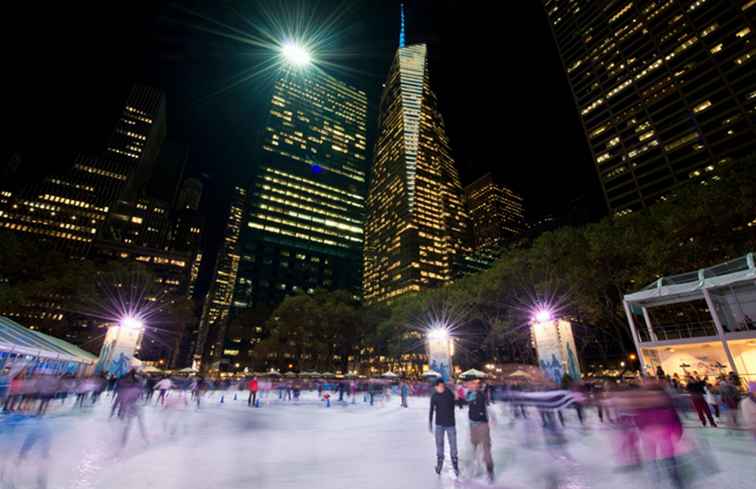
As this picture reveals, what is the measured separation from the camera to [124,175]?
124500 mm

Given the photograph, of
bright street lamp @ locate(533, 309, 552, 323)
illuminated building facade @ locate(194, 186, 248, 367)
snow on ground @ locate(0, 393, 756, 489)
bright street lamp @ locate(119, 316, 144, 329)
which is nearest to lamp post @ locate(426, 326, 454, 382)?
bright street lamp @ locate(533, 309, 552, 323)

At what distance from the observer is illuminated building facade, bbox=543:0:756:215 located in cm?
7356

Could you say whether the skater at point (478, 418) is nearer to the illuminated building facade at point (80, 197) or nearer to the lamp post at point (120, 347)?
the lamp post at point (120, 347)

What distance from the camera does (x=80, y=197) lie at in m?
→ 104

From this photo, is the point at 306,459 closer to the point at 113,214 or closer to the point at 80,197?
the point at 80,197

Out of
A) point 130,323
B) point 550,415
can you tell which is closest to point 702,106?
point 550,415

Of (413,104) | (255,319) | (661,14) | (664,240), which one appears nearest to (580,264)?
(664,240)

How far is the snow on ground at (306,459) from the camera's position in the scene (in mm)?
5012

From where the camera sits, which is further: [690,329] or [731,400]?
[690,329]

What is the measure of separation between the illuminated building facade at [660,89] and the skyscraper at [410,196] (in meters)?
68.0

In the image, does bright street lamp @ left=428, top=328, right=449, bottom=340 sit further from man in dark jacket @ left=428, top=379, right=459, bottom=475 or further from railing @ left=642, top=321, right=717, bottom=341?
man in dark jacket @ left=428, top=379, right=459, bottom=475

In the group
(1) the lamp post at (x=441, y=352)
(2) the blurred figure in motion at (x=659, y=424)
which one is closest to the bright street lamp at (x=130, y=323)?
(1) the lamp post at (x=441, y=352)

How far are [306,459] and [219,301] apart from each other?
6546 inches

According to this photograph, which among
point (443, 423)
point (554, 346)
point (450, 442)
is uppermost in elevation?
point (554, 346)
